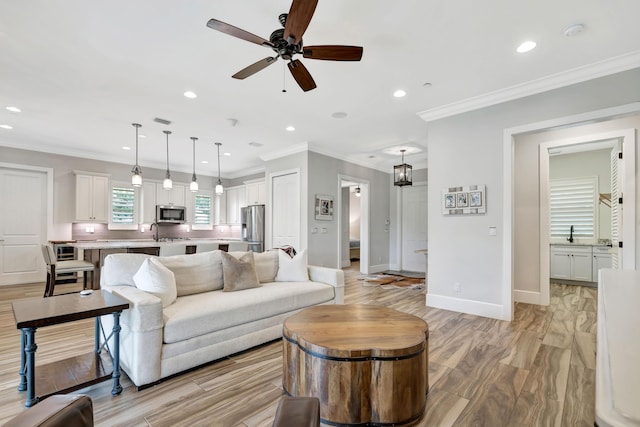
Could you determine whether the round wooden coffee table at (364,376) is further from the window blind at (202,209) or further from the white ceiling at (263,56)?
the window blind at (202,209)

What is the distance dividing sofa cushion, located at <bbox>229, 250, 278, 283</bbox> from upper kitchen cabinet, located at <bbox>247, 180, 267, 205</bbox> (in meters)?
3.90

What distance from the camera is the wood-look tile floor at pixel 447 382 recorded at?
186cm

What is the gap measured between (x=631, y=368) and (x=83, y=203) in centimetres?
803

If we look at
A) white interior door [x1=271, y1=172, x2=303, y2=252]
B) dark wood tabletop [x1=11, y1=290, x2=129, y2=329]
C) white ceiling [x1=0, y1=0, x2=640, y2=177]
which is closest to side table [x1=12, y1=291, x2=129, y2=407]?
dark wood tabletop [x1=11, y1=290, x2=129, y2=329]

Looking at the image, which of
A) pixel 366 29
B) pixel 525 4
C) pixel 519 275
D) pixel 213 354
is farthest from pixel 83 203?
pixel 519 275

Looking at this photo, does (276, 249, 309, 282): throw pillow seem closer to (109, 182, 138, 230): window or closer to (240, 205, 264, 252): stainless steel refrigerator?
(240, 205, 264, 252): stainless steel refrigerator

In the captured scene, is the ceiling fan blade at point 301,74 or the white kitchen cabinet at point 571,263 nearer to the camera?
the ceiling fan blade at point 301,74

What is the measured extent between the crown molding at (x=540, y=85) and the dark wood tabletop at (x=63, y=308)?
417 centimetres

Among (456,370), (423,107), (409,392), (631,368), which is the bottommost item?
(456,370)

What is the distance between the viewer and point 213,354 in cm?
250

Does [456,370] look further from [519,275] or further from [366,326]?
[519,275]

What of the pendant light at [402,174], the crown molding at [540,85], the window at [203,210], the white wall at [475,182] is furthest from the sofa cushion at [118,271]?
the window at [203,210]

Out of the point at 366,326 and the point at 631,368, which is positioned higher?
the point at 631,368

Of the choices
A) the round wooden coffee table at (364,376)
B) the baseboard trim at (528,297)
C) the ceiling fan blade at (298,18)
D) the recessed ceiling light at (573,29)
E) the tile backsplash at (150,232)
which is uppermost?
the recessed ceiling light at (573,29)
